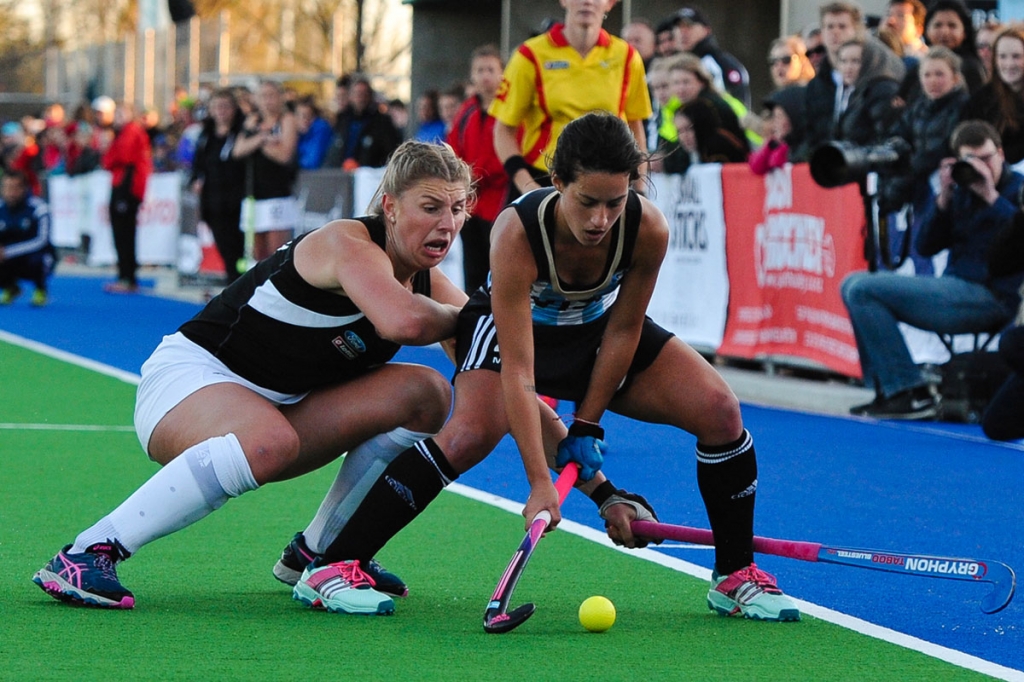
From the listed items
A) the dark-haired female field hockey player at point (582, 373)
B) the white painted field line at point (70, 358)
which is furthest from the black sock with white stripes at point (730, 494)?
the white painted field line at point (70, 358)

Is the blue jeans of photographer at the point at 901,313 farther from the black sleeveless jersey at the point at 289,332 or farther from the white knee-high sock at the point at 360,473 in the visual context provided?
the white knee-high sock at the point at 360,473

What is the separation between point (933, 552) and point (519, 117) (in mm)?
3271

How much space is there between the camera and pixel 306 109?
18797 millimetres

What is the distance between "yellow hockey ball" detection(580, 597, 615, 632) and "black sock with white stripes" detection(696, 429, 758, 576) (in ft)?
1.52

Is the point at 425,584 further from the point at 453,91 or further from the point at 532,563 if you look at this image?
the point at 453,91

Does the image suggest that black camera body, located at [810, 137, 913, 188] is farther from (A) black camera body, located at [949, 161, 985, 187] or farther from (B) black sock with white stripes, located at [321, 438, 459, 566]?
(B) black sock with white stripes, located at [321, 438, 459, 566]

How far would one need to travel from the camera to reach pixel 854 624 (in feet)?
14.8

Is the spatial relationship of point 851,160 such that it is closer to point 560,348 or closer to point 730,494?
point 560,348

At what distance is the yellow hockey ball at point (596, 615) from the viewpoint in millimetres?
4312

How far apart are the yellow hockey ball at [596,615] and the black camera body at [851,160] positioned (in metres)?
5.32

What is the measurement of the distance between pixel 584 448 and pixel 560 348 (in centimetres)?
39

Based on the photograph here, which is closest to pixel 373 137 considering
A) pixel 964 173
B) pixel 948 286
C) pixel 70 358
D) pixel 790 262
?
pixel 70 358

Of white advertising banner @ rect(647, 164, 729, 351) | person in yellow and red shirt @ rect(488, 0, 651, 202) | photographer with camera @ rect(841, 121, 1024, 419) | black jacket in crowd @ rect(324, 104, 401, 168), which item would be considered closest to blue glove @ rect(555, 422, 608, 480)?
person in yellow and red shirt @ rect(488, 0, 651, 202)

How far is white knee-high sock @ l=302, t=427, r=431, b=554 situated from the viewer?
15.6 feet
